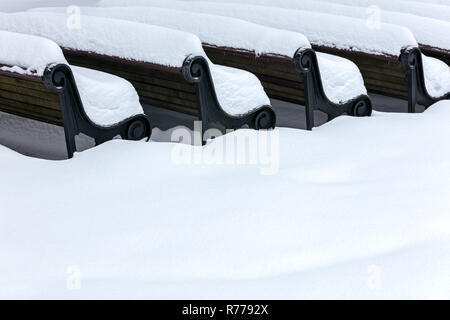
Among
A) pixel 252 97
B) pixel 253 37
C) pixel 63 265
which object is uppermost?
pixel 253 37

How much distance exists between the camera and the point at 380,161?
3.69 metres

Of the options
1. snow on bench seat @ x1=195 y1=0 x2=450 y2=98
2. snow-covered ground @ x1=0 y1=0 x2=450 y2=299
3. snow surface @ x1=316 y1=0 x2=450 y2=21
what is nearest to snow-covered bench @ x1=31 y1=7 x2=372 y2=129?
snow-covered ground @ x1=0 y1=0 x2=450 y2=299

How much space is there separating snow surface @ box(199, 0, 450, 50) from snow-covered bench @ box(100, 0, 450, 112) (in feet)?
0.38

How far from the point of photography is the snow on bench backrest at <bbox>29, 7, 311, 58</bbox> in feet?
14.0

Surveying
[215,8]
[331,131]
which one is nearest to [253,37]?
[331,131]

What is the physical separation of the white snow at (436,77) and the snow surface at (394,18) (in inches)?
6.7

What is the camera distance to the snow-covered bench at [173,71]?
13.2ft

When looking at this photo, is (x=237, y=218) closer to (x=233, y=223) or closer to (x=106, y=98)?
(x=233, y=223)

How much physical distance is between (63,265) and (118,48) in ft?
6.17

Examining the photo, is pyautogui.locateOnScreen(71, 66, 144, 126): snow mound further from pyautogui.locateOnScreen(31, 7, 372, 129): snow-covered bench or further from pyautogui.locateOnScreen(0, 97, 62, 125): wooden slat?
pyautogui.locateOnScreen(31, 7, 372, 129): snow-covered bench

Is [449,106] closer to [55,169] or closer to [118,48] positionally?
[118,48]

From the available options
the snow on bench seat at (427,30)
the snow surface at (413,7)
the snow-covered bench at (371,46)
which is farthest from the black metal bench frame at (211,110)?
the snow surface at (413,7)

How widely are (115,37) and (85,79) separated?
46 centimetres

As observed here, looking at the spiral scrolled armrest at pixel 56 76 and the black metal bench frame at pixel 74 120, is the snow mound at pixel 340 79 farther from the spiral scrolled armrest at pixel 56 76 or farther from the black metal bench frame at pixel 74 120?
the spiral scrolled armrest at pixel 56 76
